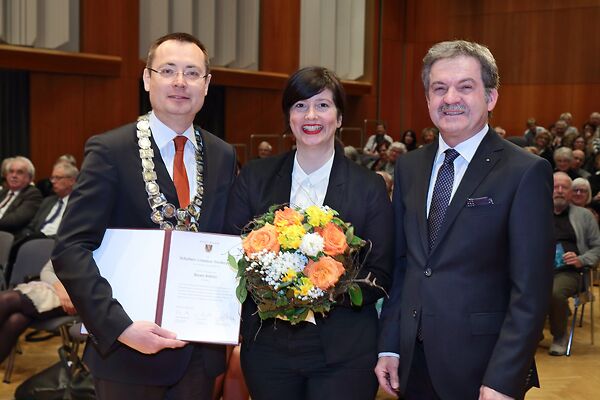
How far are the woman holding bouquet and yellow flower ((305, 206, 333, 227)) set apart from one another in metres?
0.02

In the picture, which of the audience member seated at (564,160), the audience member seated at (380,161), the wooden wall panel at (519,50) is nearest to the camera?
the audience member seated at (564,160)

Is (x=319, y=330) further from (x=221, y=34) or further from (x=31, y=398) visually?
(x=221, y=34)

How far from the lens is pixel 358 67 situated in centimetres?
1825

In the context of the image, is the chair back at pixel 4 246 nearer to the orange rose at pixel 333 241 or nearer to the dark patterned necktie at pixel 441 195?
the orange rose at pixel 333 241

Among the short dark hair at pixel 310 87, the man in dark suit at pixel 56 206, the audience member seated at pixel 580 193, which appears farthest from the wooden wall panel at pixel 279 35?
the short dark hair at pixel 310 87

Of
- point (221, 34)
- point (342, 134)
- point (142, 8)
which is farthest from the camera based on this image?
point (342, 134)

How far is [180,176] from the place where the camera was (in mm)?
2668

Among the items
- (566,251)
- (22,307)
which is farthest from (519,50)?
(22,307)

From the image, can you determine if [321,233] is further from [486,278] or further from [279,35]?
[279,35]

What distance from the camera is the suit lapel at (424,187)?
251 cm

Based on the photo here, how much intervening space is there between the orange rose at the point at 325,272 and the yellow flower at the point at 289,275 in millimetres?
56

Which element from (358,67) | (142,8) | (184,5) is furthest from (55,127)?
(358,67)

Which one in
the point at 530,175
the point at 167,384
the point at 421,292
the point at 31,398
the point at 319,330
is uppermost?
the point at 530,175

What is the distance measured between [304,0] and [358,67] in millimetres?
2721
